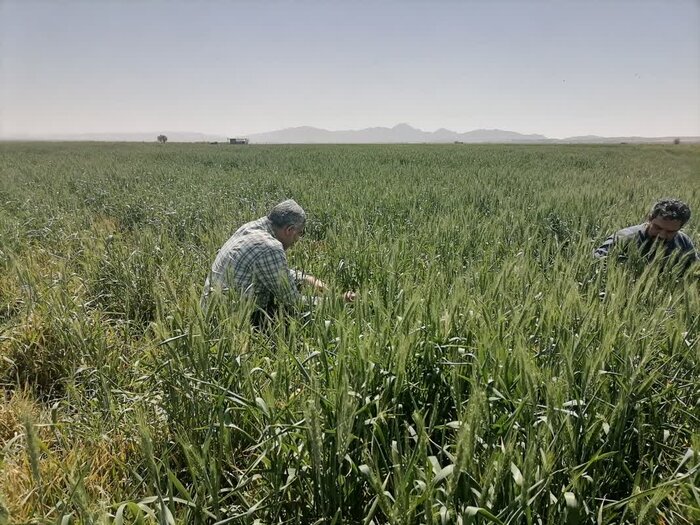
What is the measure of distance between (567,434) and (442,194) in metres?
6.88

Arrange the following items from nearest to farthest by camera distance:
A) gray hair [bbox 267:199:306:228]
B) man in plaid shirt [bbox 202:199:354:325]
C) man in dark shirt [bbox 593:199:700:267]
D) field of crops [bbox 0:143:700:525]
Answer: field of crops [bbox 0:143:700:525] → man in plaid shirt [bbox 202:199:354:325] → gray hair [bbox 267:199:306:228] → man in dark shirt [bbox 593:199:700:267]

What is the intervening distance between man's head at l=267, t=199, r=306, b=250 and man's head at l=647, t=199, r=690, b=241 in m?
3.18

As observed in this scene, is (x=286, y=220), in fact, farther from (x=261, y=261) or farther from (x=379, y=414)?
(x=379, y=414)

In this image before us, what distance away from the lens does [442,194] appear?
26.0ft

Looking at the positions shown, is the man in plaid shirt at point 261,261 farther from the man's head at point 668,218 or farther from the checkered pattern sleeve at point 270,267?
the man's head at point 668,218

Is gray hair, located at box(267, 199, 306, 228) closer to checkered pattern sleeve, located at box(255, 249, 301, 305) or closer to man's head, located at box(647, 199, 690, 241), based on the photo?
checkered pattern sleeve, located at box(255, 249, 301, 305)

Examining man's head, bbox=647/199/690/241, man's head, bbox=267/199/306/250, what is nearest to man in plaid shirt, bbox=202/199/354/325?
man's head, bbox=267/199/306/250

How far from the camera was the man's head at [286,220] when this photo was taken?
338cm

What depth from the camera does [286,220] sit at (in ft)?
11.1

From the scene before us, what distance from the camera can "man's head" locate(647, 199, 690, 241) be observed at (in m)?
3.59

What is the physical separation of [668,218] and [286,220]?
11.2 ft

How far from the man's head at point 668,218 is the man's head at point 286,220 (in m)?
3.18

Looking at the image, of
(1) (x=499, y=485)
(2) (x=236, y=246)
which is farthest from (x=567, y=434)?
(2) (x=236, y=246)

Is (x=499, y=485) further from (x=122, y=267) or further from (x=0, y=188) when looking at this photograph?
(x=0, y=188)
